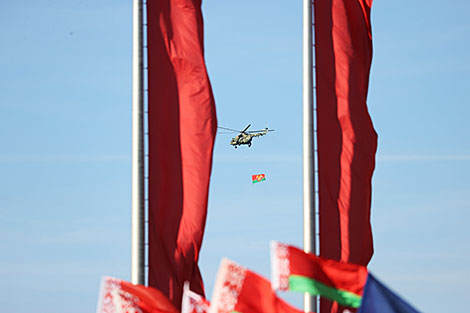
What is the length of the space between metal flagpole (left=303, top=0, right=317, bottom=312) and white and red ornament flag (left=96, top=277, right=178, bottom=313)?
421cm

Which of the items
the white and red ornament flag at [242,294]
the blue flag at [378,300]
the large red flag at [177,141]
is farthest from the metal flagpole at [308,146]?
the blue flag at [378,300]

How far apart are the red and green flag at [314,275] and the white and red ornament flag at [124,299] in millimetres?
2796

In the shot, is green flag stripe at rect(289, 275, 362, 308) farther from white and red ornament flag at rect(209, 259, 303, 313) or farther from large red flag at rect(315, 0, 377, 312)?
large red flag at rect(315, 0, 377, 312)

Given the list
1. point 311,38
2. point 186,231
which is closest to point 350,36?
point 311,38

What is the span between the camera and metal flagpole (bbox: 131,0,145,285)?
2319cm

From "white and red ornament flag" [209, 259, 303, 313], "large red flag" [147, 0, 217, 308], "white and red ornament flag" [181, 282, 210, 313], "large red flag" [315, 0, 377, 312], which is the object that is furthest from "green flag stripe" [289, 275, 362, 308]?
"large red flag" [315, 0, 377, 312]

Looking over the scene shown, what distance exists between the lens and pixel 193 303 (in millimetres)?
22766

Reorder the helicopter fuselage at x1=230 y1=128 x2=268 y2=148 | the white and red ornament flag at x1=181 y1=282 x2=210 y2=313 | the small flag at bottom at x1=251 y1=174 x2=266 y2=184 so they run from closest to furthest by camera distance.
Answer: the white and red ornament flag at x1=181 y1=282 x2=210 y2=313, the small flag at bottom at x1=251 y1=174 x2=266 y2=184, the helicopter fuselage at x1=230 y1=128 x2=268 y2=148

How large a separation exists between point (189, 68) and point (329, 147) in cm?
406

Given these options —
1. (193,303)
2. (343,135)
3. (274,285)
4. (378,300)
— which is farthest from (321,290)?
(343,135)

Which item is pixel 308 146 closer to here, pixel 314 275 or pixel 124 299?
pixel 314 275

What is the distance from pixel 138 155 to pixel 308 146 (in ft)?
13.9

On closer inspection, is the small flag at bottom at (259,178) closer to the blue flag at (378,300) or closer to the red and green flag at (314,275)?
the red and green flag at (314,275)

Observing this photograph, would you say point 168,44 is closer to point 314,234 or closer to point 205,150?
point 205,150
